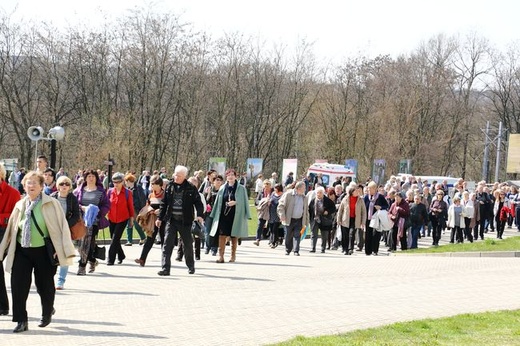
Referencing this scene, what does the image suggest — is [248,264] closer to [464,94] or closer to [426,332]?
[426,332]

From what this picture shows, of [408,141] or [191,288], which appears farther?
[408,141]

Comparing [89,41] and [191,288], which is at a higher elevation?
[89,41]

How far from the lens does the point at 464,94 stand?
7375 cm

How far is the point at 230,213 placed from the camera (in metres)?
18.8

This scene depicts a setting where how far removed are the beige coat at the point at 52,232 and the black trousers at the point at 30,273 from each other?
0.10 metres

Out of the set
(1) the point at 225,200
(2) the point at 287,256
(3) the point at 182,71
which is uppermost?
(3) the point at 182,71

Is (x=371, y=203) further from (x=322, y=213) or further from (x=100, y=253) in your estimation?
(x=100, y=253)

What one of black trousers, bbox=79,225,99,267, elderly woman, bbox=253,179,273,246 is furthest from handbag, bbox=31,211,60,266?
elderly woman, bbox=253,179,273,246

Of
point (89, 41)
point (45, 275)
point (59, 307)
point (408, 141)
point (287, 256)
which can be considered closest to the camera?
point (45, 275)

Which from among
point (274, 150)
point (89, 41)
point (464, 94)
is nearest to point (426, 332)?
point (89, 41)

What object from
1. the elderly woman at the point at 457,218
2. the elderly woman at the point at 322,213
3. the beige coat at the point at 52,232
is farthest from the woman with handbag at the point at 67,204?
the elderly woman at the point at 457,218

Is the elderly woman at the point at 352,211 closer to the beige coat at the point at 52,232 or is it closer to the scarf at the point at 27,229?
the beige coat at the point at 52,232

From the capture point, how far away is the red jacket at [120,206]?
55.7ft

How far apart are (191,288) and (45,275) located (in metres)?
4.41
